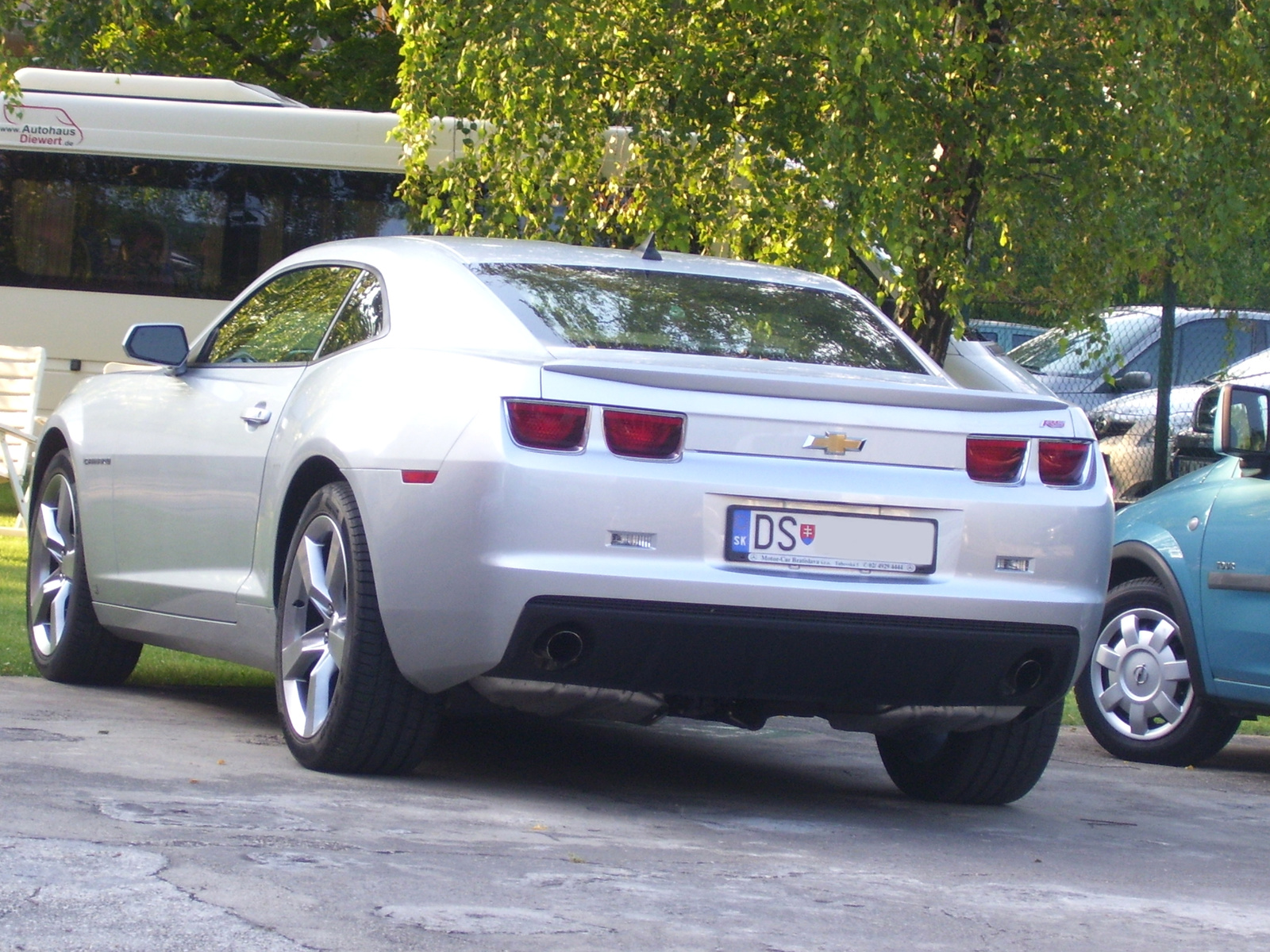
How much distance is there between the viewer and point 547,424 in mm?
4746

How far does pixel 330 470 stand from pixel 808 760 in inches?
84.0

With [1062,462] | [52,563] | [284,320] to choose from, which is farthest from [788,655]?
[52,563]

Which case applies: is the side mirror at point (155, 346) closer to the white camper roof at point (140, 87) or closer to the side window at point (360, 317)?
the side window at point (360, 317)

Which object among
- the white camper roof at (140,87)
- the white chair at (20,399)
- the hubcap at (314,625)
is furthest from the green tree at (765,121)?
the white camper roof at (140,87)

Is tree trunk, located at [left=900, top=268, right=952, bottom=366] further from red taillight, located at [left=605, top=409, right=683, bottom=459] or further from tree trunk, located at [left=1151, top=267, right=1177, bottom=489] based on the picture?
red taillight, located at [left=605, top=409, right=683, bottom=459]

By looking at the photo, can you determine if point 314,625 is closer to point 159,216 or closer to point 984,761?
point 984,761

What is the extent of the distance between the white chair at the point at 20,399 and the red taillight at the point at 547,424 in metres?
9.33

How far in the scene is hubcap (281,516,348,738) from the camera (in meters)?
5.20

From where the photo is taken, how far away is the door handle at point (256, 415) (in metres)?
5.75

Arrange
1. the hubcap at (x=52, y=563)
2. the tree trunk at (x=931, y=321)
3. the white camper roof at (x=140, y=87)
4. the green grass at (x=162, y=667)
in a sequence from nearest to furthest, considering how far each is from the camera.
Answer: the hubcap at (x=52, y=563) < the green grass at (x=162, y=667) < the tree trunk at (x=931, y=321) < the white camper roof at (x=140, y=87)

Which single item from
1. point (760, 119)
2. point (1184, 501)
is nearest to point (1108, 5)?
point (760, 119)

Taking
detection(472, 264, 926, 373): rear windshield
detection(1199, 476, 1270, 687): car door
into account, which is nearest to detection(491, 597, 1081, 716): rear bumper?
detection(472, 264, 926, 373): rear windshield

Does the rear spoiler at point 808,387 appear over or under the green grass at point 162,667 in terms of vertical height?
over

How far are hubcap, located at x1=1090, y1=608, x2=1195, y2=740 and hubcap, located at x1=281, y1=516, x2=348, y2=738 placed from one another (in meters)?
3.48
